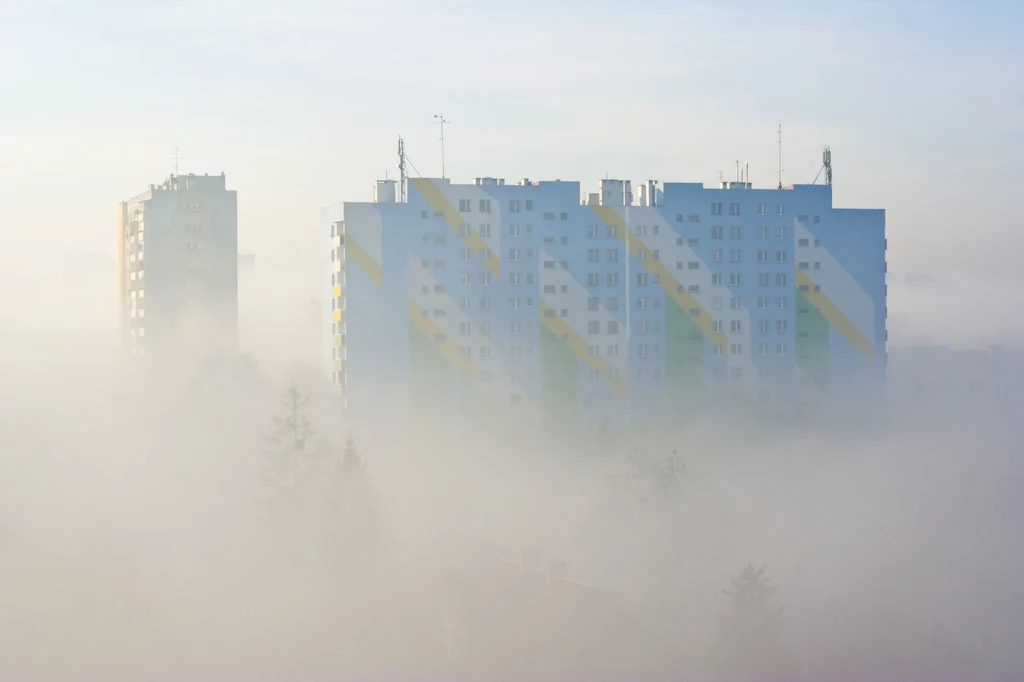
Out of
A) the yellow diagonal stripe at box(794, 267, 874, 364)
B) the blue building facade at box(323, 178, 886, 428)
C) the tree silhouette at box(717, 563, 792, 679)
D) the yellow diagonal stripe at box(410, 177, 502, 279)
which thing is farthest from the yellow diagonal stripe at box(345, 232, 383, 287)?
the tree silhouette at box(717, 563, 792, 679)

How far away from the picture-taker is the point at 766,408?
9125cm

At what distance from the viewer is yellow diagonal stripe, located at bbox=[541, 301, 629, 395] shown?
279 ft

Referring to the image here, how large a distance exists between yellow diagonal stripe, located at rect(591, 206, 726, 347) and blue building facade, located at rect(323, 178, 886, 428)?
0.28ft

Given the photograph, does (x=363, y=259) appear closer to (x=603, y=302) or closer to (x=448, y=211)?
(x=448, y=211)

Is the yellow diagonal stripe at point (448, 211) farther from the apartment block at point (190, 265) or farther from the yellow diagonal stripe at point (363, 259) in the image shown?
the apartment block at point (190, 265)

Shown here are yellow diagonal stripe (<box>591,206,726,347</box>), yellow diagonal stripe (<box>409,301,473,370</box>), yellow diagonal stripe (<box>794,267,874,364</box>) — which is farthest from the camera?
yellow diagonal stripe (<box>794,267,874,364</box>)

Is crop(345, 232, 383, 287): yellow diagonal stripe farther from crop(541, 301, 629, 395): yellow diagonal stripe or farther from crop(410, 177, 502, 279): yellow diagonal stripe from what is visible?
crop(541, 301, 629, 395): yellow diagonal stripe

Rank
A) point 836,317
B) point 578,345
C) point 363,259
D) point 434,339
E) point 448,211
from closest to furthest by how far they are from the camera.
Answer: point 363,259, point 448,211, point 434,339, point 578,345, point 836,317

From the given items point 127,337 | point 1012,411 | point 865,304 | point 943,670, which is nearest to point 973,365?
point 1012,411

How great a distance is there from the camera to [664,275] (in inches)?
3440

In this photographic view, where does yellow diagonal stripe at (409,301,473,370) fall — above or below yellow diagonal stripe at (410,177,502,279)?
below

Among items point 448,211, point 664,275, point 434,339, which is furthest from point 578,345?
point 448,211

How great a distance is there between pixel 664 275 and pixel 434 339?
14930 millimetres

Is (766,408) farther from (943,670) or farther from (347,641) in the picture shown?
(347,641)
